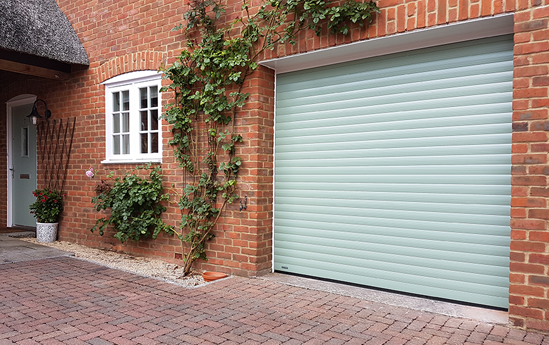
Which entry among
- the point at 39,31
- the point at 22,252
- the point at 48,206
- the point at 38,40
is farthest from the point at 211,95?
the point at 48,206

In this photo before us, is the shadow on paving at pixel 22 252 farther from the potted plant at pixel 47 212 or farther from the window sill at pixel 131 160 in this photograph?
the window sill at pixel 131 160

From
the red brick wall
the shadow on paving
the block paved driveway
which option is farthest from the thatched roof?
the red brick wall

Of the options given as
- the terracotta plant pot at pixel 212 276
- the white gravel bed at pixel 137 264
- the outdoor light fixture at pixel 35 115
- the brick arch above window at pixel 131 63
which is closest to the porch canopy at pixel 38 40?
the brick arch above window at pixel 131 63

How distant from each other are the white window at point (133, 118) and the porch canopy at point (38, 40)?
2.83 ft

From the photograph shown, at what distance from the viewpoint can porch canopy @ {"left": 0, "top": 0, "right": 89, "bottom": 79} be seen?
20.0 ft

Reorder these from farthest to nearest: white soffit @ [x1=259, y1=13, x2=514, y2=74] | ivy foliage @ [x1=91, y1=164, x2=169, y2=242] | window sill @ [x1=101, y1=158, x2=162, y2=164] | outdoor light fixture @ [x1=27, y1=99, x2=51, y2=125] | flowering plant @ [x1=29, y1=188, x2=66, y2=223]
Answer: outdoor light fixture @ [x1=27, y1=99, x2=51, y2=125] < flowering plant @ [x1=29, y1=188, x2=66, y2=223] < window sill @ [x1=101, y1=158, x2=162, y2=164] < ivy foliage @ [x1=91, y1=164, x2=169, y2=242] < white soffit @ [x1=259, y1=13, x2=514, y2=74]

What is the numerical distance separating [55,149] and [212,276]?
429 centimetres

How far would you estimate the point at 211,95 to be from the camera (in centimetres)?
534

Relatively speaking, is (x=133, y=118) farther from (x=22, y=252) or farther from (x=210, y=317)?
(x=210, y=317)

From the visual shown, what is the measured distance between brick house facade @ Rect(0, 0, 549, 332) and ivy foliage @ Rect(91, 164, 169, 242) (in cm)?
18

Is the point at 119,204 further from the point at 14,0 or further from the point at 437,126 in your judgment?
the point at 437,126

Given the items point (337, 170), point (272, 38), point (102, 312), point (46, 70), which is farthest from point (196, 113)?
point (46, 70)

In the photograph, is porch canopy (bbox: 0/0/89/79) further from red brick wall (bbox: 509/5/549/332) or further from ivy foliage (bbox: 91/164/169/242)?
red brick wall (bbox: 509/5/549/332)

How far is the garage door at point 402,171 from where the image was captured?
3.85 metres
